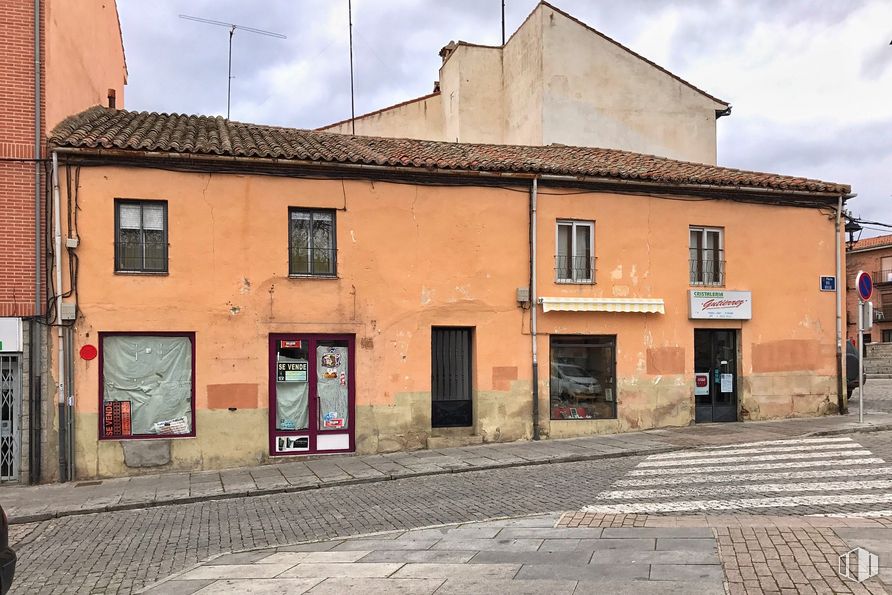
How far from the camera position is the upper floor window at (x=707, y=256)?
1620cm

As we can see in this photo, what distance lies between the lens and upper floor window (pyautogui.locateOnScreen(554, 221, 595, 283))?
50.1ft

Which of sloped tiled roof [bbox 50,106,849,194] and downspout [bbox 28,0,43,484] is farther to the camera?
sloped tiled roof [bbox 50,106,849,194]

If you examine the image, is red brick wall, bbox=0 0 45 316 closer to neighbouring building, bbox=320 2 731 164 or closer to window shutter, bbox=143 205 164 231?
window shutter, bbox=143 205 164 231

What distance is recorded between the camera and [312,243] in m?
→ 13.9

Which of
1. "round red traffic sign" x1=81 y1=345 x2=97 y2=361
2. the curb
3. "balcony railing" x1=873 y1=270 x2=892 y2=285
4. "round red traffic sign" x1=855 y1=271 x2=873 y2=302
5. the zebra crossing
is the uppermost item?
"balcony railing" x1=873 y1=270 x2=892 y2=285

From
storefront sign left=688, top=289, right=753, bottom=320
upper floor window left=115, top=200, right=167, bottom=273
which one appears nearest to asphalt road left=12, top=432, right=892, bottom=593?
storefront sign left=688, top=289, right=753, bottom=320

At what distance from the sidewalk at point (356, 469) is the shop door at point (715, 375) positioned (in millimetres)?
511

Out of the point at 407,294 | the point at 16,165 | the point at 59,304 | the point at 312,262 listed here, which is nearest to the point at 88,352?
the point at 59,304

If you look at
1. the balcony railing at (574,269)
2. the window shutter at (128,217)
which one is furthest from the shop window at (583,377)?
the window shutter at (128,217)

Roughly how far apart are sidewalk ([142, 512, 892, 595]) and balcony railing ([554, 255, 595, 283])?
7900 mm

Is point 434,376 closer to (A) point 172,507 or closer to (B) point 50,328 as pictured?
(A) point 172,507

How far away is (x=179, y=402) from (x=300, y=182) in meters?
4.57

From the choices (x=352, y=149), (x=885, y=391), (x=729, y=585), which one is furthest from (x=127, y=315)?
(x=885, y=391)

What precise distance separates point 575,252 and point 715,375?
4.35 meters
